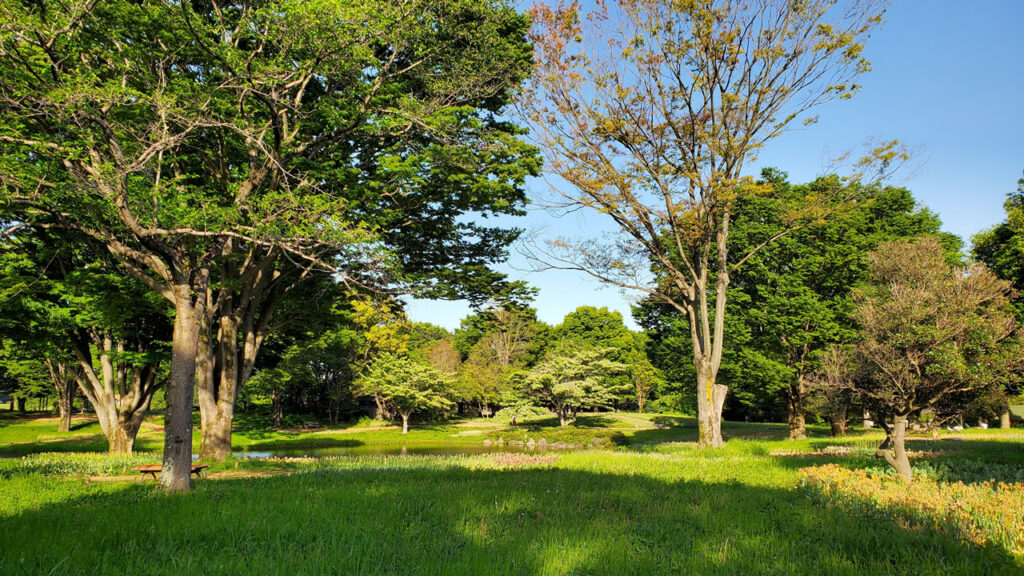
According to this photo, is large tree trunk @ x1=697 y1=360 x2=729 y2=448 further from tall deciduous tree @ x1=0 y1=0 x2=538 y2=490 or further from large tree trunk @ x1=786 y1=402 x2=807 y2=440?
large tree trunk @ x1=786 y1=402 x2=807 y2=440

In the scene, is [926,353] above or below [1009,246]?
below

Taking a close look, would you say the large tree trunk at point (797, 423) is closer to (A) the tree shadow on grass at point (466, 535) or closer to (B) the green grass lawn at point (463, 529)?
(B) the green grass lawn at point (463, 529)

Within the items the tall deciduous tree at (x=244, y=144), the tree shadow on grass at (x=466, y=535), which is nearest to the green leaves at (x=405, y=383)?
the tall deciduous tree at (x=244, y=144)

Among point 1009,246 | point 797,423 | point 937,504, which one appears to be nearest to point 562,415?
point 797,423

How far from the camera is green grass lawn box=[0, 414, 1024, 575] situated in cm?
423

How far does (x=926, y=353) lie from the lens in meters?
10.1

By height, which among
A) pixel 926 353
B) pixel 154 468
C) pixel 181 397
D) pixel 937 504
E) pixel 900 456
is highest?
pixel 926 353

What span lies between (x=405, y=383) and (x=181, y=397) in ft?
105

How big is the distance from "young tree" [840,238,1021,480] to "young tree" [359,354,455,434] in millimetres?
32608

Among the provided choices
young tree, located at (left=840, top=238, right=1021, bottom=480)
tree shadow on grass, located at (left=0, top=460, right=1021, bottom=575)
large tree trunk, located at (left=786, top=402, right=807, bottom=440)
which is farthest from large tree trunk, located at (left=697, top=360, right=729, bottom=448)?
large tree trunk, located at (left=786, top=402, right=807, bottom=440)

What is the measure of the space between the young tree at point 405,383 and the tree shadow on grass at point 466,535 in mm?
32334

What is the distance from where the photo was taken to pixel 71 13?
816 cm

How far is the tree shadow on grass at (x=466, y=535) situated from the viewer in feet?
13.8

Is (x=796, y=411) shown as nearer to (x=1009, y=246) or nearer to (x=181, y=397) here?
(x=1009, y=246)
